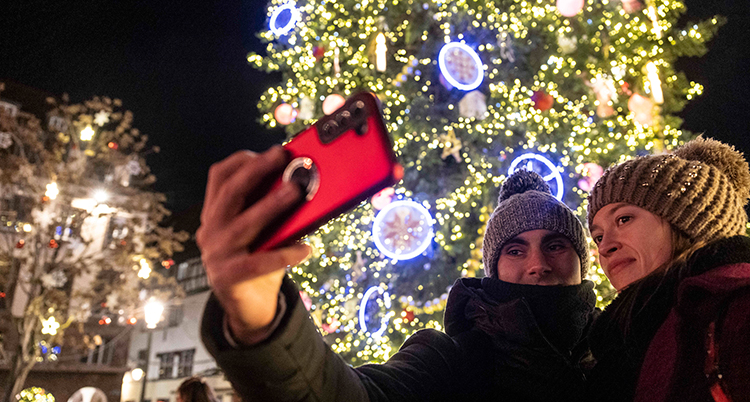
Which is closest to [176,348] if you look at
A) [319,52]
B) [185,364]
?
[185,364]

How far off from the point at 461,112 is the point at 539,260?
532cm

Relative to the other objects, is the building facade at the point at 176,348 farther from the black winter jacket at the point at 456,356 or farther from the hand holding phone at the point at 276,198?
the hand holding phone at the point at 276,198

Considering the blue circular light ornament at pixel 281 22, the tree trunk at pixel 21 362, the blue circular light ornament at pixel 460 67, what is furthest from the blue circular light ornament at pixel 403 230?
Answer: the tree trunk at pixel 21 362

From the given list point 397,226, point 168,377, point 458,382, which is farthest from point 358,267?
point 168,377

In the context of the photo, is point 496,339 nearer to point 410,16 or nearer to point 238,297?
point 238,297

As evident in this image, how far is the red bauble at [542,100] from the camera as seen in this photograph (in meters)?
7.29

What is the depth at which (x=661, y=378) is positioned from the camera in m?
1.25

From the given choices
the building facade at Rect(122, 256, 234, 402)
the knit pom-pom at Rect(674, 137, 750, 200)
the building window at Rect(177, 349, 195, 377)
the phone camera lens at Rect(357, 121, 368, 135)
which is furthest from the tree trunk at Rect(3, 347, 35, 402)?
the building window at Rect(177, 349, 195, 377)

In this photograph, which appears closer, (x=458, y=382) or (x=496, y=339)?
(x=458, y=382)

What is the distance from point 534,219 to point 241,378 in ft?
5.92

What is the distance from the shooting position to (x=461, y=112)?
732 cm

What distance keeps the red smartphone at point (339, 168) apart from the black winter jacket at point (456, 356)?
0.22 meters

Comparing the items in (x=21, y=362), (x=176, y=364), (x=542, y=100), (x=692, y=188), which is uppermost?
(x=176, y=364)

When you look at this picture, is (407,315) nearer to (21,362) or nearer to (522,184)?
(522,184)
